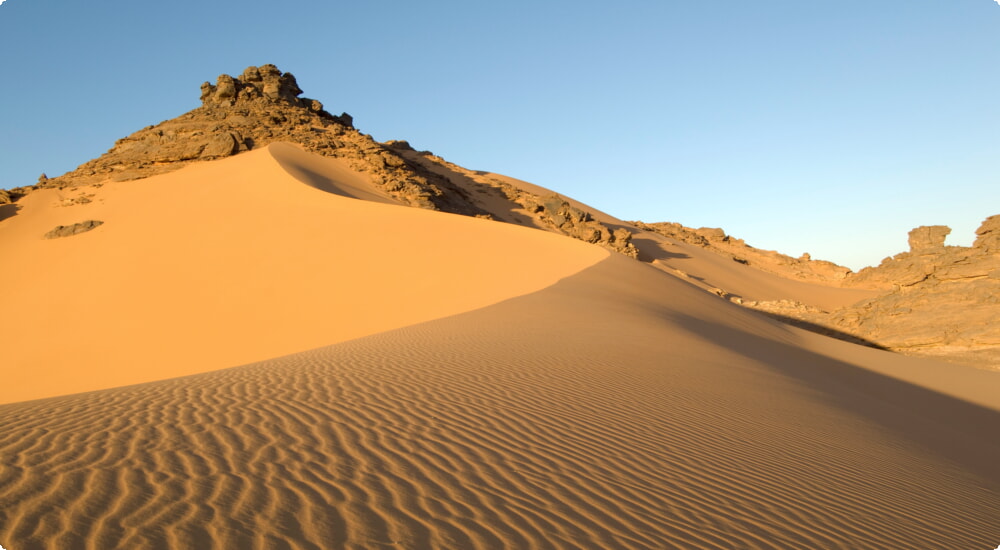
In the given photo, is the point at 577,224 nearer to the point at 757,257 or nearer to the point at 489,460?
the point at 757,257

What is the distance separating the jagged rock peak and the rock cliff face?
1161 inches

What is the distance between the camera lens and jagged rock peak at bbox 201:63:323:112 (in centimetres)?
2953

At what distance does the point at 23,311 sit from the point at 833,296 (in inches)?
1501

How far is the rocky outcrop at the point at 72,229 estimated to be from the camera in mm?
20812

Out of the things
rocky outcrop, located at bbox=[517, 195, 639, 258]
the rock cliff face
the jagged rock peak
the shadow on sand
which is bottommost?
Result: the shadow on sand

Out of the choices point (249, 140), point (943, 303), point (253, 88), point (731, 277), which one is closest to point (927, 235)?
point (943, 303)

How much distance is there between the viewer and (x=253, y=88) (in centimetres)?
3031

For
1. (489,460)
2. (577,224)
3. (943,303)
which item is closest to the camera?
(489,460)

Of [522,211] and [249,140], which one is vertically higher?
[249,140]

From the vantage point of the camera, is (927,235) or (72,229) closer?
(72,229)

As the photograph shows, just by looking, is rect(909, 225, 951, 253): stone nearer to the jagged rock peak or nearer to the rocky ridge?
the rocky ridge

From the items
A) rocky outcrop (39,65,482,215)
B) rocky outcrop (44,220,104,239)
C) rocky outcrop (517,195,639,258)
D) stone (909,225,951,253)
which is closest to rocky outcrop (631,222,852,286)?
rocky outcrop (517,195,639,258)

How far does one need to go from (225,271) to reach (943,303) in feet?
67.3

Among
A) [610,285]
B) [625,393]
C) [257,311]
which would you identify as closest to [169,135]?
[257,311]
